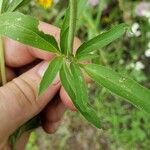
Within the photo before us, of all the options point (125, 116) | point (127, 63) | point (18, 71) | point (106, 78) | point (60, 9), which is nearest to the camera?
point (106, 78)

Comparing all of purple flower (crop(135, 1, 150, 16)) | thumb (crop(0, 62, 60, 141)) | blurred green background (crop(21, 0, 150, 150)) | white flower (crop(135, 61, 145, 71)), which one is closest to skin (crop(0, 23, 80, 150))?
thumb (crop(0, 62, 60, 141))

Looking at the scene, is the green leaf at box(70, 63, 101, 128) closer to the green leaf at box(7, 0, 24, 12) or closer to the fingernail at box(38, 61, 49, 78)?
the green leaf at box(7, 0, 24, 12)

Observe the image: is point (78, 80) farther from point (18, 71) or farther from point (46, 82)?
point (18, 71)

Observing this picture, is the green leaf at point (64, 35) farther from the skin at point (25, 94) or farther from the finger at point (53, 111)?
the finger at point (53, 111)

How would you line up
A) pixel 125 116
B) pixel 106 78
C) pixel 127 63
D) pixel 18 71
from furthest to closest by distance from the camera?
pixel 127 63, pixel 125 116, pixel 18 71, pixel 106 78

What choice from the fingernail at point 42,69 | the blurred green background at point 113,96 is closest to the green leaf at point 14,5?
the fingernail at point 42,69

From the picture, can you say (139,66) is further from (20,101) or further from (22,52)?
(20,101)

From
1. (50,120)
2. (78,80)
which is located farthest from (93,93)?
(78,80)
